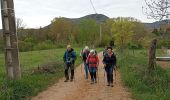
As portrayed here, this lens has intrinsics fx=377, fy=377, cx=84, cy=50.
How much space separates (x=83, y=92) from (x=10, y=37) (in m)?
3.63

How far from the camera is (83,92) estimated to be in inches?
599

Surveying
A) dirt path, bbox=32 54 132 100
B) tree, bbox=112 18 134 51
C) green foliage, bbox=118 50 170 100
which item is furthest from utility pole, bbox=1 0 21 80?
tree, bbox=112 18 134 51

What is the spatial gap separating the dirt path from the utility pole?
4.96 feet

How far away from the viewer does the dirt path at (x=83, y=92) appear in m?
14.0

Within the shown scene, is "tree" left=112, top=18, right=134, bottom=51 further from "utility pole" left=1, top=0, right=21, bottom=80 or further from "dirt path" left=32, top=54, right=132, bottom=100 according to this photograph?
"utility pole" left=1, top=0, right=21, bottom=80

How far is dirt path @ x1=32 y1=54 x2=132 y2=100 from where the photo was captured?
1401 cm

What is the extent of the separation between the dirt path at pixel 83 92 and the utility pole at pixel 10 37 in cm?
151

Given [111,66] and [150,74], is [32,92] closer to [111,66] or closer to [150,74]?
[111,66]

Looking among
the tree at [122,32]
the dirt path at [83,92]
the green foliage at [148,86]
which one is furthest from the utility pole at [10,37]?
the tree at [122,32]

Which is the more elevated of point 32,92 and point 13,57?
point 13,57

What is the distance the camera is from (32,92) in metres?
14.8

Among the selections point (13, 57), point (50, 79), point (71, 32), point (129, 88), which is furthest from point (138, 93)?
point (71, 32)

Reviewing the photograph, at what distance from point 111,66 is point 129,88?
4.59ft

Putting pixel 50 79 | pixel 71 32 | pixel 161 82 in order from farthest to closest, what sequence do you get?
pixel 71 32, pixel 50 79, pixel 161 82
